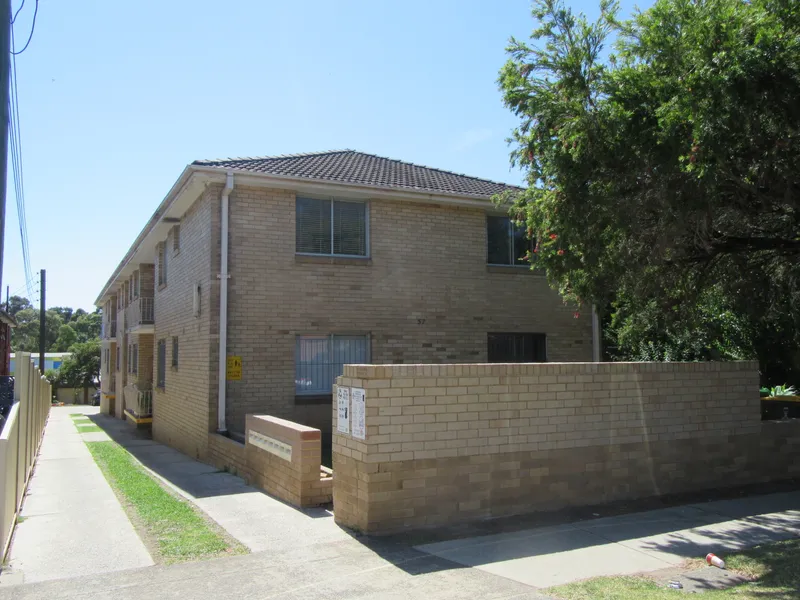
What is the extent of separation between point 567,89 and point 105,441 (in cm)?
1675

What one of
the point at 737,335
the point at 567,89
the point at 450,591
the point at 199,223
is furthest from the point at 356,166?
the point at 450,591

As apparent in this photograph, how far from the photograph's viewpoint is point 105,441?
19969 mm

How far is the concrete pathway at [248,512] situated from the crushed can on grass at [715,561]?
3.48 m

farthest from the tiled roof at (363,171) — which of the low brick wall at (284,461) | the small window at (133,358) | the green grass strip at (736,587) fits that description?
the small window at (133,358)

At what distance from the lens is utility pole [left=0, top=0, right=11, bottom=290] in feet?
→ 21.8

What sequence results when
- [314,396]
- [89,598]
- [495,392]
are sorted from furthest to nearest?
[314,396], [495,392], [89,598]

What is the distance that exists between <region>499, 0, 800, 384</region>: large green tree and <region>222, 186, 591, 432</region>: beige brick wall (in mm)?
3785

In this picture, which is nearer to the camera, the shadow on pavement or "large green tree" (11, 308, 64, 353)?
the shadow on pavement

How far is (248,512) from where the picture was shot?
8430 millimetres

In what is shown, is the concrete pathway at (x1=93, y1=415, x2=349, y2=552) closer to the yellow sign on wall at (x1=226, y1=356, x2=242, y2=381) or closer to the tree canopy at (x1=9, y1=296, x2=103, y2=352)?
the yellow sign on wall at (x1=226, y1=356, x2=242, y2=381)

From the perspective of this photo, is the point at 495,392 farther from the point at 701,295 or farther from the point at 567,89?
the point at 701,295

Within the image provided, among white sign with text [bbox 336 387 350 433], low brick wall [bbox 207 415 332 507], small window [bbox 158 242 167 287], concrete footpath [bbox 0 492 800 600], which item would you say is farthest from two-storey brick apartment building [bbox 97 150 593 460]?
concrete footpath [bbox 0 492 800 600]

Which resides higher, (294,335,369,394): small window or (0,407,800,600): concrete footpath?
(294,335,369,394): small window

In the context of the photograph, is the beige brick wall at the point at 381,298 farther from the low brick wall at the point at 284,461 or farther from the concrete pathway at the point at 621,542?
the concrete pathway at the point at 621,542
